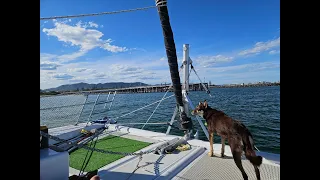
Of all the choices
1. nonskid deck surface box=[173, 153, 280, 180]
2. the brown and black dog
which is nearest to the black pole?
the brown and black dog

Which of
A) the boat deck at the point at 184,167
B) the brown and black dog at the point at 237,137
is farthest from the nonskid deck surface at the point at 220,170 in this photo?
the brown and black dog at the point at 237,137

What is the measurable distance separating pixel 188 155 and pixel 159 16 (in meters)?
2.71

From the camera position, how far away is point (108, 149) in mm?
4680

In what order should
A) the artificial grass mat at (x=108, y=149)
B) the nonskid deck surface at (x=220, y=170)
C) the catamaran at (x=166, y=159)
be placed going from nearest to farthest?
the catamaran at (x=166, y=159) → the nonskid deck surface at (x=220, y=170) → the artificial grass mat at (x=108, y=149)

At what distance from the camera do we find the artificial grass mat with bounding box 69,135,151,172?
3.73 metres

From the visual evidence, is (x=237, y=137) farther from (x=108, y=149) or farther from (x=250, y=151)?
(x=108, y=149)

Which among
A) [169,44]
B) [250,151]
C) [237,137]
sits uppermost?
[169,44]

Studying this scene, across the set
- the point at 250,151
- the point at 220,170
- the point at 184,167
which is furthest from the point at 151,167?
the point at 250,151

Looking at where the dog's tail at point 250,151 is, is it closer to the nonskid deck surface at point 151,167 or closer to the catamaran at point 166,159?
the catamaran at point 166,159

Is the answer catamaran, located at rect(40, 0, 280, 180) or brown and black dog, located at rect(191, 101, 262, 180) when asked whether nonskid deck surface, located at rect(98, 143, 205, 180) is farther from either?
brown and black dog, located at rect(191, 101, 262, 180)

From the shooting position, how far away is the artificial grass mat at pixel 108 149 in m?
3.73

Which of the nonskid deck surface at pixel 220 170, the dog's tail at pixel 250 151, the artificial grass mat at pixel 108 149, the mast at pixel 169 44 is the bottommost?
the artificial grass mat at pixel 108 149
